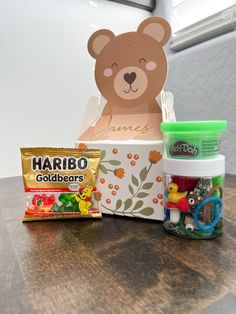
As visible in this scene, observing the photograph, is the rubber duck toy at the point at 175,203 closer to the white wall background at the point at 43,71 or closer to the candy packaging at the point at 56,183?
the candy packaging at the point at 56,183

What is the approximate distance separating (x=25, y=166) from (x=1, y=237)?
0.44 ft

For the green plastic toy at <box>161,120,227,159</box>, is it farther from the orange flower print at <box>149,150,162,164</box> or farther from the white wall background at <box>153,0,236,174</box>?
the white wall background at <box>153,0,236,174</box>

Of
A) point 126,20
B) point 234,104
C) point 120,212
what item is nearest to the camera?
point 120,212

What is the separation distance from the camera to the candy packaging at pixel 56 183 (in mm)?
473

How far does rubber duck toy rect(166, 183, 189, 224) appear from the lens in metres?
0.38

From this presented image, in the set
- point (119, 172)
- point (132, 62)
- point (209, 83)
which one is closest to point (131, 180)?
point (119, 172)

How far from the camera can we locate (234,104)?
0.92 m

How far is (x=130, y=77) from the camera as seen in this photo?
1.67ft

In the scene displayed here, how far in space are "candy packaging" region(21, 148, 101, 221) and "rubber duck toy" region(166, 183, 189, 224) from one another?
15cm

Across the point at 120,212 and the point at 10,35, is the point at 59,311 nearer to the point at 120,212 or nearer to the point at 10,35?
the point at 120,212

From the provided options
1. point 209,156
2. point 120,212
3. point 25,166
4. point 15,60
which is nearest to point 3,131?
point 15,60

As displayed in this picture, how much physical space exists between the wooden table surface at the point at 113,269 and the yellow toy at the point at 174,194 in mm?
60

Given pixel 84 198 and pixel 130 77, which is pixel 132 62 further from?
pixel 84 198

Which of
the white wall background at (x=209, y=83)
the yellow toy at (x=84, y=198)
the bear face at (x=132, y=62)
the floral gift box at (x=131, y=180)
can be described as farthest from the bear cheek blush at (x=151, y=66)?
the white wall background at (x=209, y=83)
